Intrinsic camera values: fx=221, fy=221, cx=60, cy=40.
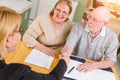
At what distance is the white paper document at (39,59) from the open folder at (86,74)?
168 mm

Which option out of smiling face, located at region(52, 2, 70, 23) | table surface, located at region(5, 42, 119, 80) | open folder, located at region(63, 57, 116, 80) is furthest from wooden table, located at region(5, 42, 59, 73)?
smiling face, located at region(52, 2, 70, 23)

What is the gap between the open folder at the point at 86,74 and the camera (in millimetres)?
1579

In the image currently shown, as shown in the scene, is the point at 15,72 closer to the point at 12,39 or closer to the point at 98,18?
the point at 12,39

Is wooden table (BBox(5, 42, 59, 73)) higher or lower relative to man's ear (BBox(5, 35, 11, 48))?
lower

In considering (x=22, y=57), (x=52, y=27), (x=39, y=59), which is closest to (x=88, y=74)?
(x=39, y=59)

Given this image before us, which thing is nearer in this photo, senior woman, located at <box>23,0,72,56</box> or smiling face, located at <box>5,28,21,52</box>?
smiling face, located at <box>5,28,21,52</box>

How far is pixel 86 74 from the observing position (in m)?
1.66

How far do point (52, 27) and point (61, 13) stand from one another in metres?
0.16

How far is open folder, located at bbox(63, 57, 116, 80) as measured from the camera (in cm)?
158

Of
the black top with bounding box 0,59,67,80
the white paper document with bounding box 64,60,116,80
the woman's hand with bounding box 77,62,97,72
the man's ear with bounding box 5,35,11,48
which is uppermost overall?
the man's ear with bounding box 5,35,11,48

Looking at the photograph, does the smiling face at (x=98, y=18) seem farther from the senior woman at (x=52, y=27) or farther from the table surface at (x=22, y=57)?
the table surface at (x=22, y=57)

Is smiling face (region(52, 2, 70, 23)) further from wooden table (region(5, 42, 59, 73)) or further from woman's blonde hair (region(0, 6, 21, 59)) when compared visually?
woman's blonde hair (region(0, 6, 21, 59))

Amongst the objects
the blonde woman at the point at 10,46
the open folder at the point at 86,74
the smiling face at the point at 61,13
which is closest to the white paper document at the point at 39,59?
the open folder at the point at 86,74

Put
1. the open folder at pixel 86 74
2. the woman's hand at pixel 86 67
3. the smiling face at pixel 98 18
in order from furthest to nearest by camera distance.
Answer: the smiling face at pixel 98 18
the woman's hand at pixel 86 67
the open folder at pixel 86 74
